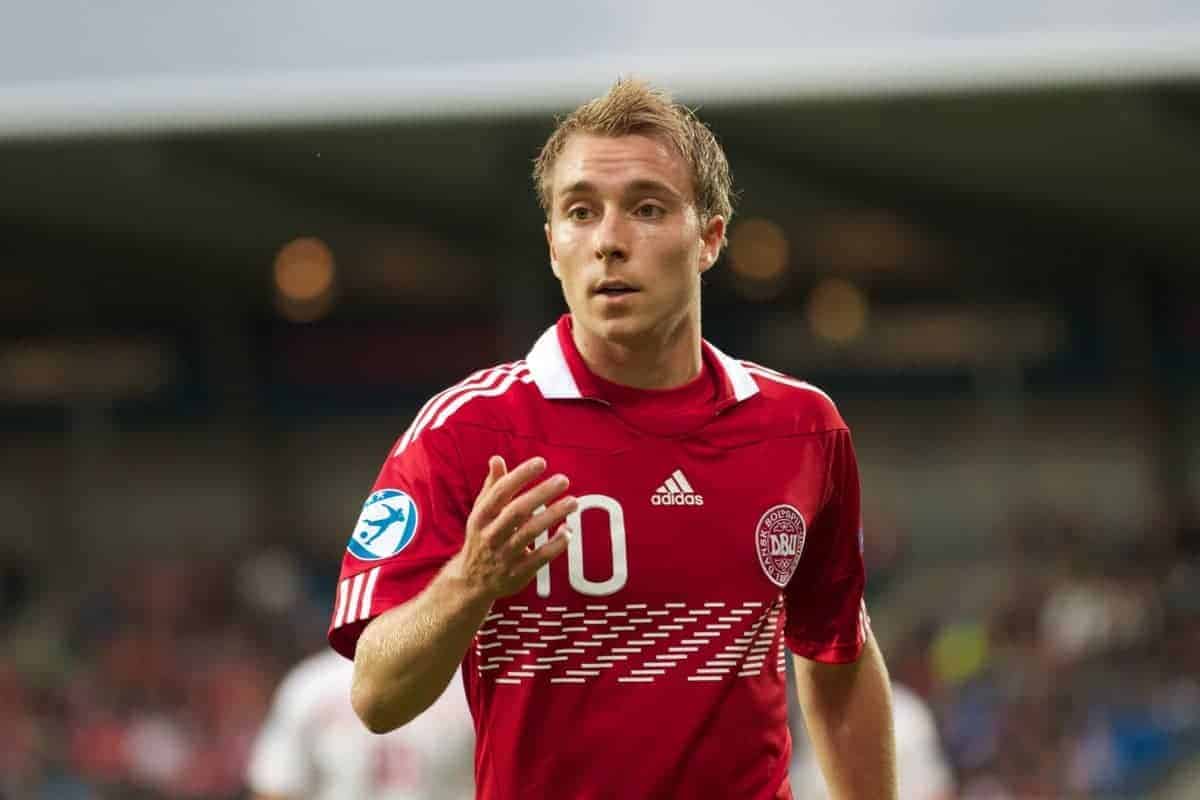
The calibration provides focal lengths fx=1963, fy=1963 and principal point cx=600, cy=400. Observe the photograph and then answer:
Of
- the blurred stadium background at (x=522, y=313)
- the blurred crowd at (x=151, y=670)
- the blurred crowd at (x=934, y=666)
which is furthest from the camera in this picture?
the blurred crowd at (x=151, y=670)

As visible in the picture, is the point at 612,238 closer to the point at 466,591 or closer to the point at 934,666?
the point at 466,591

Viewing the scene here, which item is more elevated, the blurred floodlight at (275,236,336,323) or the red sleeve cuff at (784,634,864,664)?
the blurred floodlight at (275,236,336,323)

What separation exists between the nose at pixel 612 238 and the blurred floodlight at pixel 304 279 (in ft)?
51.1

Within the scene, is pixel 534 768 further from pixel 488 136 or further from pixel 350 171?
pixel 350 171

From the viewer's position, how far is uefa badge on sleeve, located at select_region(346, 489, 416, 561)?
3309 millimetres

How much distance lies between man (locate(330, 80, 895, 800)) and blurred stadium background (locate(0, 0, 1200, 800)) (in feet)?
32.2

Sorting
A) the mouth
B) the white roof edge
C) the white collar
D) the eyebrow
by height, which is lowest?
the white collar

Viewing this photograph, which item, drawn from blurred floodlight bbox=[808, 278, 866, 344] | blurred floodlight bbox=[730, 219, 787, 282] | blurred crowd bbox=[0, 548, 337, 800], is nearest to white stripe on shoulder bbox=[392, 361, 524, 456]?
blurred crowd bbox=[0, 548, 337, 800]

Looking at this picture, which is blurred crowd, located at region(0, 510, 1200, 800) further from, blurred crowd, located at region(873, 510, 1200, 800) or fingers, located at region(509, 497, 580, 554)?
fingers, located at region(509, 497, 580, 554)

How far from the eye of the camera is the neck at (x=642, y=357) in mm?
3594

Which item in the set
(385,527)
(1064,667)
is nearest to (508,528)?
(385,527)

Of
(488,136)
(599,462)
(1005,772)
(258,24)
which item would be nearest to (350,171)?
(488,136)

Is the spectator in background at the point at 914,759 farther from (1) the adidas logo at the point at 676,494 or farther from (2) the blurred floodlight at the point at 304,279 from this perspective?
(2) the blurred floodlight at the point at 304,279

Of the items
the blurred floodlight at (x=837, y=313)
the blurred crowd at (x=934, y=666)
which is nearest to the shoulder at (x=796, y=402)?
the blurred crowd at (x=934, y=666)
